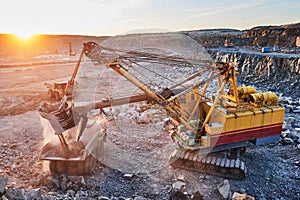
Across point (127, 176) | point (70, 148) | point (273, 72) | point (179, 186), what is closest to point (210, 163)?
point (179, 186)

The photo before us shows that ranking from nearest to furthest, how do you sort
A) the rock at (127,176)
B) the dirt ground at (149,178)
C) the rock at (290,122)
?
the dirt ground at (149,178), the rock at (127,176), the rock at (290,122)

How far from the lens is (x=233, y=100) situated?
299 inches

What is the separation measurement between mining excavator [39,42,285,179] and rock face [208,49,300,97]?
1031 centimetres

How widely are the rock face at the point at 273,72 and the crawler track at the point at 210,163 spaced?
36.9ft

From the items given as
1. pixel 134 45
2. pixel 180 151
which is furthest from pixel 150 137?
pixel 134 45

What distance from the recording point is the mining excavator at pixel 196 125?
6.66 meters

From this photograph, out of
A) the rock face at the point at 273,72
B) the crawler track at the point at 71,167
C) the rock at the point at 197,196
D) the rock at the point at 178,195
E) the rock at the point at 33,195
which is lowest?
the rock at the point at 178,195

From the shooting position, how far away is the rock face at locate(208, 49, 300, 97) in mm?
17500

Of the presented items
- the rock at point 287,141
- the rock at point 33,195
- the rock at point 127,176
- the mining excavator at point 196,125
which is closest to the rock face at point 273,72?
the rock at point 287,141

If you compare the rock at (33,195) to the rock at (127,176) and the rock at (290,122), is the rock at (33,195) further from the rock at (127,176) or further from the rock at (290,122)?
the rock at (290,122)

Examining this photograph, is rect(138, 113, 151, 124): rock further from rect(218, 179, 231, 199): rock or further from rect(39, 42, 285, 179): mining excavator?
rect(218, 179, 231, 199): rock

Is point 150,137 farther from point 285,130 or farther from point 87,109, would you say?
point 285,130

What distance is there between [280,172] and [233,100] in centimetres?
231

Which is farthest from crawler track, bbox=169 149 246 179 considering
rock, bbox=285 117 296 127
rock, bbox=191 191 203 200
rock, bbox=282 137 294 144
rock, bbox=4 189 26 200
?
rock, bbox=285 117 296 127
